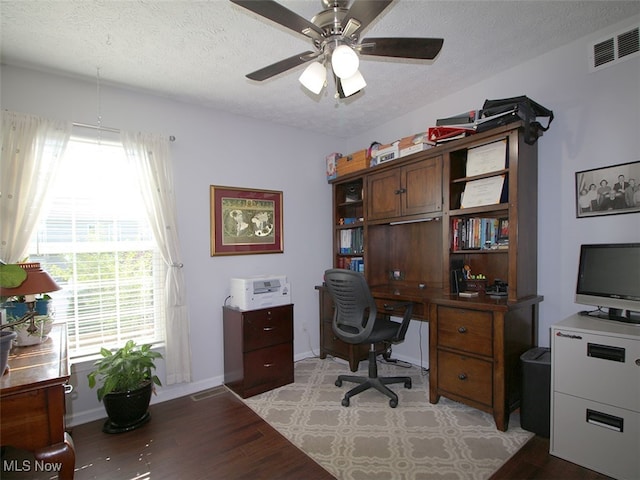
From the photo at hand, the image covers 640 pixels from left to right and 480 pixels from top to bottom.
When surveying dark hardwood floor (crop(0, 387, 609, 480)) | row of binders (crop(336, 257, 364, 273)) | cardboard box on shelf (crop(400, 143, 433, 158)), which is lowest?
dark hardwood floor (crop(0, 387, 609, 480))

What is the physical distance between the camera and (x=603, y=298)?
1988 mm

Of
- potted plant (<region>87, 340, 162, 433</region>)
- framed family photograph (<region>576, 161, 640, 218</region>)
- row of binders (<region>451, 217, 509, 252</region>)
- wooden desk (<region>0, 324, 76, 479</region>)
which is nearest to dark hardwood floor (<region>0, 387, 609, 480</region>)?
potted plant (<region>87, 340, 162, 433</region>)

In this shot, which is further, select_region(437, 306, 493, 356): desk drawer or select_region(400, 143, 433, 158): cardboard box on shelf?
select_region(400, 143, 433, 158): cardboard box on shelf

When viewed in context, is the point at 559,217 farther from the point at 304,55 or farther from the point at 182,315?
the point at 182,315

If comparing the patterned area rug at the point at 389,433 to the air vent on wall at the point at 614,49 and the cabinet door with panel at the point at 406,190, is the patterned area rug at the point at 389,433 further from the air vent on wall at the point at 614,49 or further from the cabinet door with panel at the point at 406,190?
the air vent on wall at the point at 614,49

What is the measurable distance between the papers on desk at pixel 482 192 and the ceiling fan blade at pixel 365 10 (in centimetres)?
160

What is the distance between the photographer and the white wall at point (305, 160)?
7.11 ft

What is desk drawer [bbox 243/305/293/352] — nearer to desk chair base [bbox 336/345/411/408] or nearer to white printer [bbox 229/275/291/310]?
white printer [bbox 229/275/291/310]

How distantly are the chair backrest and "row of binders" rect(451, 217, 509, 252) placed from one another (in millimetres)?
870

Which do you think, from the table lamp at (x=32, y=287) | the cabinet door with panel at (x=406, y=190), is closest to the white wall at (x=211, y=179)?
the cabinet door with panel at (x=406, y=190)

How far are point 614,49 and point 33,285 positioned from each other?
374 cm

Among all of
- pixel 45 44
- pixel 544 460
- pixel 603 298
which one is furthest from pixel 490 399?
pixel 45 44

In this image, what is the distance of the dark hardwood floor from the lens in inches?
71.4

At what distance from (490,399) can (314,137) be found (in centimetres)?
311
